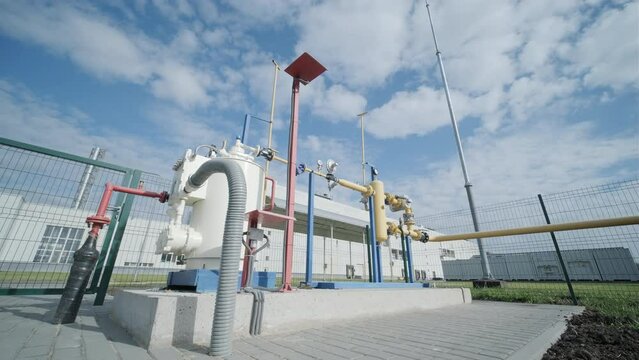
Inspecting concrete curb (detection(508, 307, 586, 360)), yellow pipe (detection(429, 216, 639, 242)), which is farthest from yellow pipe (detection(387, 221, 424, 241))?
concrete curb (detection(508, 307, 586, 360))

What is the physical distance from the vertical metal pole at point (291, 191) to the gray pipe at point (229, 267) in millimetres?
1046

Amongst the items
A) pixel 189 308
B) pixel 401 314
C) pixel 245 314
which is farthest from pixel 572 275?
pixel 189 308

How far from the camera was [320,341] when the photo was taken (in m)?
2.28

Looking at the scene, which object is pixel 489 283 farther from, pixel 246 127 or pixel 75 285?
pixel 75 285

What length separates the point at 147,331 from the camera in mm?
2004

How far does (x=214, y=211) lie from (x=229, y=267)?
1.52 m

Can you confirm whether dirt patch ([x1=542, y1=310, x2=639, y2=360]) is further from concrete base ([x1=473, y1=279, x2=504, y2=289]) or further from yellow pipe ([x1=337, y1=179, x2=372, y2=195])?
concrete base ([x1=473, y1=279, x2=504, y2=289])

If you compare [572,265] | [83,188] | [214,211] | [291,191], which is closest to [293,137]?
[291,191]

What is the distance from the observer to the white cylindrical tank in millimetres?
3115

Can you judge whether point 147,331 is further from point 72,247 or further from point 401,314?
point 72,247

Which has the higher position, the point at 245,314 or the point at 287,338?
the point at 245,314

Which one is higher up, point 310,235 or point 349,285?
point 310,235

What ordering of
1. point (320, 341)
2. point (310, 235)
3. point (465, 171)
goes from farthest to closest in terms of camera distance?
point (465, 171)
point (310, 235)
point (320, 341)

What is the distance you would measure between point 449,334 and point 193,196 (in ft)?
11.0
